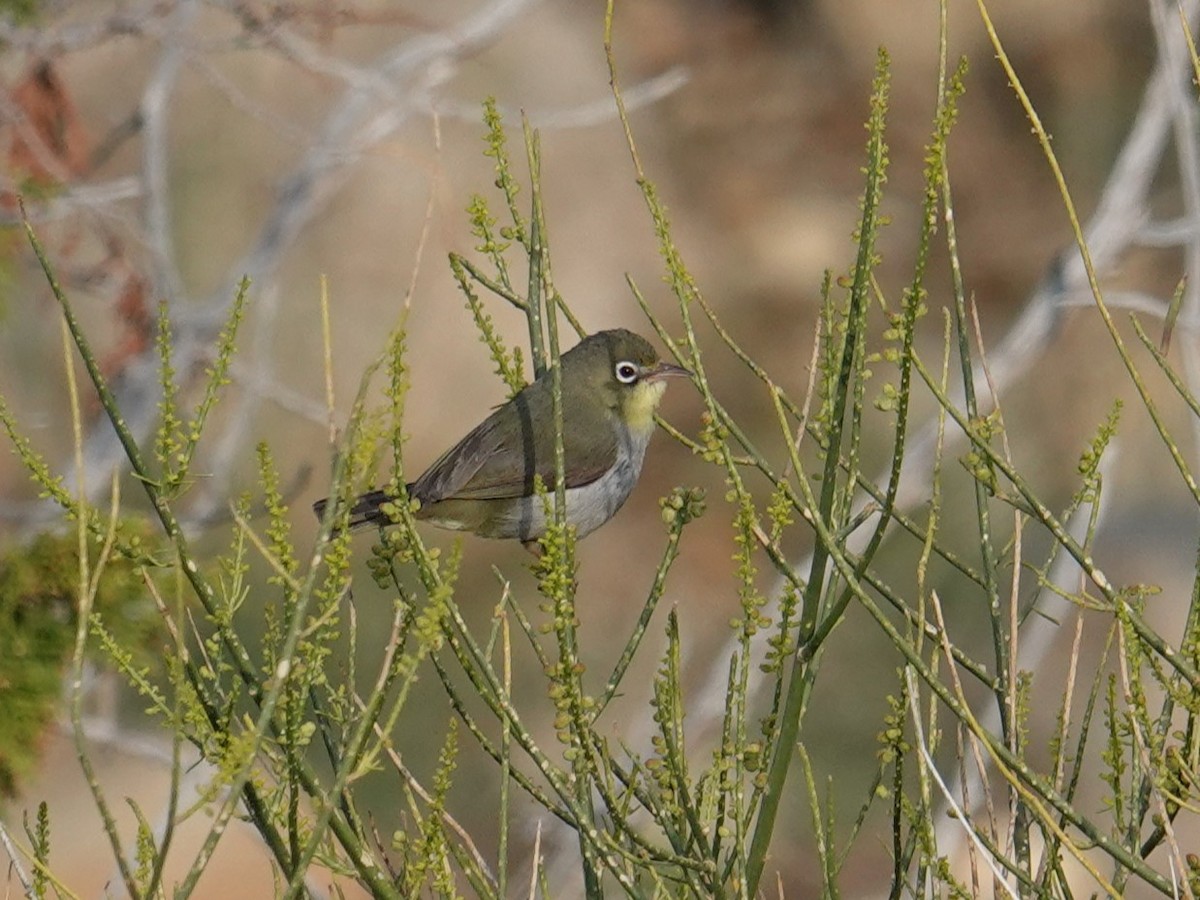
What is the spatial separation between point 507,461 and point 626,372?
496 mm

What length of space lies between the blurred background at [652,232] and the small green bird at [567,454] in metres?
3.91

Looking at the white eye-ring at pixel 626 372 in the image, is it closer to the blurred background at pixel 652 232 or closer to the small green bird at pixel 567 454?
the small green bird at pixel 567 454

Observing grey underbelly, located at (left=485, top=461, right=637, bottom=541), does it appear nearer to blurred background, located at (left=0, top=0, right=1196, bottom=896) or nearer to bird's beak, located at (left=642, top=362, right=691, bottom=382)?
bird's beak, located at (left=642, top=362, right=691, bottom=382)

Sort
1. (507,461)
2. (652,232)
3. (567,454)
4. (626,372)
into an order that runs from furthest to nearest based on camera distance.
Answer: (652,232)
(626,372)
(567,454)
(507,461)

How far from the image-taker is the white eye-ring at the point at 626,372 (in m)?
4.75

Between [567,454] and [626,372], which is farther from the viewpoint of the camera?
[626,372]

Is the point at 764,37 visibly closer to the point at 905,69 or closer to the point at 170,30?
the point at 905,69

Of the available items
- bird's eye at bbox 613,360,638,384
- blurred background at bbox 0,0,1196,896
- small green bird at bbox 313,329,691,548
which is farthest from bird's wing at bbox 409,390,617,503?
blurred background at bbox 0,0,1196,896

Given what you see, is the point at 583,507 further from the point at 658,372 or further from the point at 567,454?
the point at 658,372

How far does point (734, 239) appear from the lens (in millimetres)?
14250

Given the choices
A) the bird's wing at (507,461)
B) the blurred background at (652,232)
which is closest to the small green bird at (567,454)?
the bird's wing at (507,461)

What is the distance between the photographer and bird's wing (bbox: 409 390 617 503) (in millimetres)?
4469

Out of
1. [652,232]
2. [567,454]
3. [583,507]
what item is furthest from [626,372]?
[652,232]

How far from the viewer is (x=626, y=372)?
475cm
